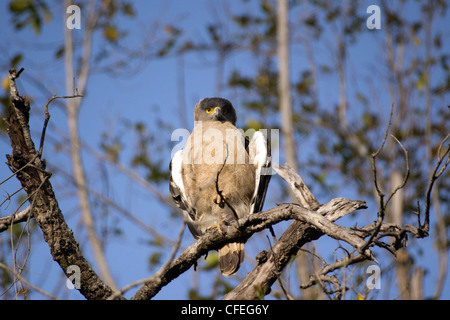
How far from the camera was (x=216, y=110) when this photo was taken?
5.41 m

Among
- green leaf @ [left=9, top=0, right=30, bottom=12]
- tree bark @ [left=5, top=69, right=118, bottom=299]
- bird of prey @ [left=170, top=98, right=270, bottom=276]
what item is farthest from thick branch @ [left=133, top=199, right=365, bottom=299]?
green leaf @ [left=9, top=0, right=30, bottom=12]

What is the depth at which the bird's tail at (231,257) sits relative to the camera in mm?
4320

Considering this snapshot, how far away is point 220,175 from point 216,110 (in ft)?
3.16

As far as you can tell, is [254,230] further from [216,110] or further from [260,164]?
[216,110]

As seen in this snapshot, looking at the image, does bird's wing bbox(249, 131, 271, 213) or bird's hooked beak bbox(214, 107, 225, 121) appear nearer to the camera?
bird's wing bbox(249, 131, 271, 213)

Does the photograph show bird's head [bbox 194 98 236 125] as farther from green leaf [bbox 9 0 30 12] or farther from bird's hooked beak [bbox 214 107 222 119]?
green leaf [bbox 9 0 30 12]

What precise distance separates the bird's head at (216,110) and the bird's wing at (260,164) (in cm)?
77

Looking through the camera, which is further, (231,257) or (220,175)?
(220,175)

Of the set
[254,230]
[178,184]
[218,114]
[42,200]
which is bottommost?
[254,230]

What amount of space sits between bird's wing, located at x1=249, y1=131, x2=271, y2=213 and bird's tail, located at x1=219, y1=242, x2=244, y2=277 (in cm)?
51

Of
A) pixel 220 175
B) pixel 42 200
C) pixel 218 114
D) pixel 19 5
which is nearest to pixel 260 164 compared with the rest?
pixel 220 175

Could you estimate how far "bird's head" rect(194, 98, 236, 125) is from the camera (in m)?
5.43

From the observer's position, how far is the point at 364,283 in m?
3.32
